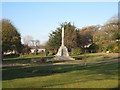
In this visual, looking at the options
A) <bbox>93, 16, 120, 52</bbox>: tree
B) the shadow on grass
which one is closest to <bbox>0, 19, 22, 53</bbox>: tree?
the shadow on grass

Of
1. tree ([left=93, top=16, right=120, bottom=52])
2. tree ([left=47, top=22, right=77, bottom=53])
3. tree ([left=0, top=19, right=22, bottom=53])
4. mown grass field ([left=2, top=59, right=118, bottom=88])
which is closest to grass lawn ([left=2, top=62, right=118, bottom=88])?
mown grass field ([left=2, top=59, right=118, bottom=88])

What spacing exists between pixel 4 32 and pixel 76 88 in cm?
1869

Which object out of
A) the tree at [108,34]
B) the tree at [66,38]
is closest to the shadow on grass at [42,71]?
the tree at [108,34]

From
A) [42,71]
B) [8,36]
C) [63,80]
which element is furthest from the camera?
[8,36]

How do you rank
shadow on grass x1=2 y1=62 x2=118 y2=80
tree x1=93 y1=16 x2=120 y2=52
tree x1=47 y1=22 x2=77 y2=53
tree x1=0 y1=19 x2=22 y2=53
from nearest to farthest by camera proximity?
shadow on grass x1=2 y1=62 x2=118 y2=80, tree x1=0 y1=19 x2=22 y2=53, tree x1=93 y1=16 x2=120 y2=52, tree x1=47 y1=22 x2=77 y2=53

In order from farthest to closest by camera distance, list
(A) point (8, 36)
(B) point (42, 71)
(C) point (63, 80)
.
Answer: (A) point (8, 36) → (B) point (42, 71) → (C) point (63, 80)

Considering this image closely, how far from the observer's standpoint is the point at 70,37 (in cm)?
4234

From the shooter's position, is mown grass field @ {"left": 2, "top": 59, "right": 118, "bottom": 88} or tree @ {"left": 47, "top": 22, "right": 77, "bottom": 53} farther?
tree @ {"left": 47, "top": 22, "right": 77, "bottom": 53}

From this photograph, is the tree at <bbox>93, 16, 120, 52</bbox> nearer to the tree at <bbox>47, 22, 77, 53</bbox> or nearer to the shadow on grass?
the tree at <bbox>47, 22, 77, 53</bbox>

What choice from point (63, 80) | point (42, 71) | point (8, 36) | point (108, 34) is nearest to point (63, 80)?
point (63, 80)

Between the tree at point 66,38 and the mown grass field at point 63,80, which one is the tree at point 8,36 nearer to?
the mown grass field at point 63,80

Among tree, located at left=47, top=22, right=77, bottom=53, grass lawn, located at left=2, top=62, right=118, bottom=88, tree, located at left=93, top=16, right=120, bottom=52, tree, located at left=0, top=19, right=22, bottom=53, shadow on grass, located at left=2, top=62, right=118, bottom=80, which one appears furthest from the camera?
tree, located at left=47, top=22, right=77, bottom=53

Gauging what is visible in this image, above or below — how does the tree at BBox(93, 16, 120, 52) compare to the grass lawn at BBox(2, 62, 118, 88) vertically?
above

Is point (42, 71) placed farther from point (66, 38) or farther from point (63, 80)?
point (66, 38)
